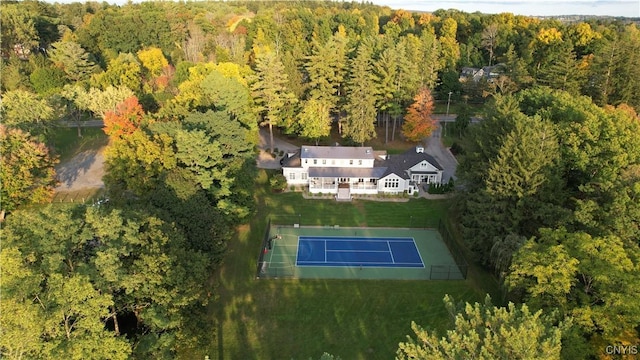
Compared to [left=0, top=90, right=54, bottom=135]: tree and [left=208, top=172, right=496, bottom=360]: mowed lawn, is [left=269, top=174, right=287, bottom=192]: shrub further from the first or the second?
[left=0, top=90, right=54, bottom=135]: tree

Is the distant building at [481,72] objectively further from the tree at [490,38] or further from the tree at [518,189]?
the tree at [518,189]

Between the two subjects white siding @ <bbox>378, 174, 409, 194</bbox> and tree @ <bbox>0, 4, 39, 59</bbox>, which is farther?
tree @ <bbox>0, 4, 39, 59</bbox>

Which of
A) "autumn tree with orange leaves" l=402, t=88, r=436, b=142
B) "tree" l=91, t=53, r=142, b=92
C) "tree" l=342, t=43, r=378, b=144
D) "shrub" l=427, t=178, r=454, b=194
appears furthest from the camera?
"tree" l=91, t=53, r=142, b=92

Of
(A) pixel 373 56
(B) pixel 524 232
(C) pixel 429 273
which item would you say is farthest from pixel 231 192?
(A) pixel 373 56

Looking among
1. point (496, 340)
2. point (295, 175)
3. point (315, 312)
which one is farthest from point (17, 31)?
point (496, 340)

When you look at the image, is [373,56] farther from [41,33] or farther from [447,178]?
[41,33]

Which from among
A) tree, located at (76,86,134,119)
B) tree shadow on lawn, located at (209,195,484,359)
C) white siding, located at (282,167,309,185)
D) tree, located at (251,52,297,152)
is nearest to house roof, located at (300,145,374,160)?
white siding, located at (282,167,309,185)
